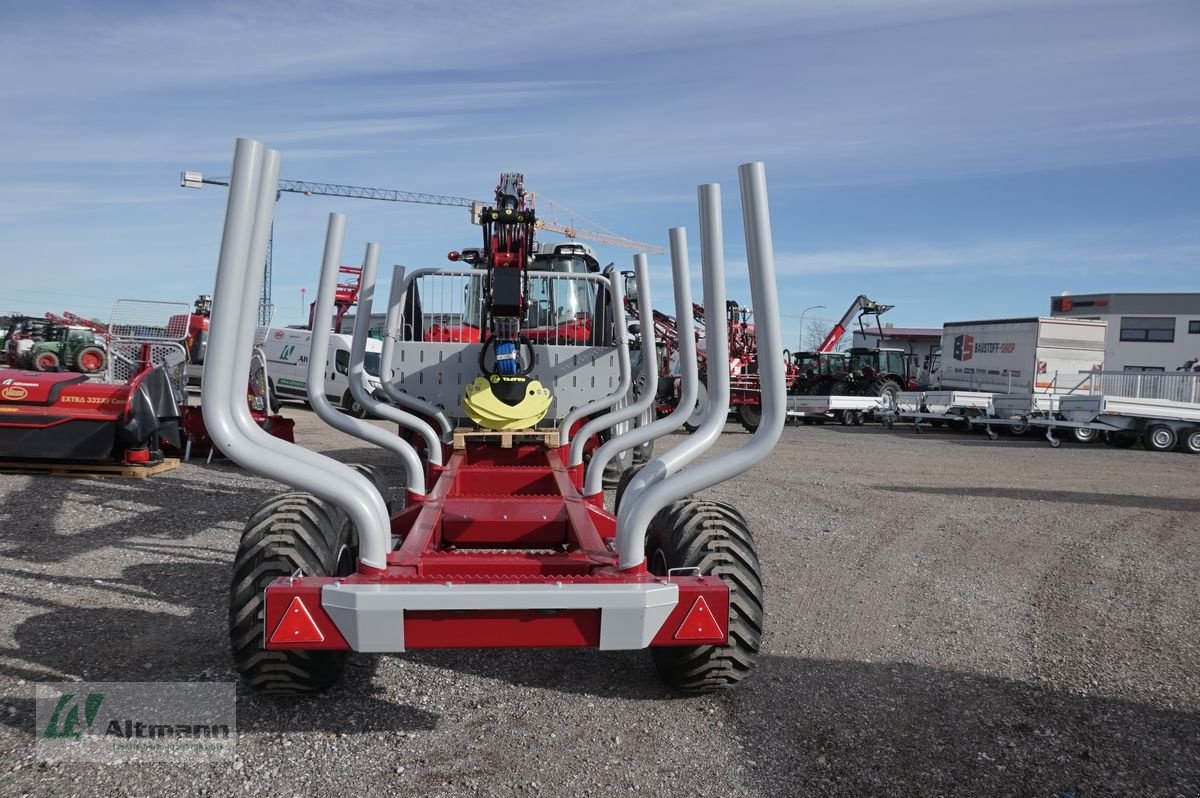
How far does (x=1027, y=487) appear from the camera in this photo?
11148 millimetres

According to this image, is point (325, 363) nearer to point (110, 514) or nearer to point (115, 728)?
point (115, 728)

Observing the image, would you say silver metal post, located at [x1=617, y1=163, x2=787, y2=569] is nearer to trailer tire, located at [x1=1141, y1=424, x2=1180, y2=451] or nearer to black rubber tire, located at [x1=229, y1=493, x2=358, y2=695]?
black rubber tire, located at [x1=229, y1=493, x2=358, y2=695]

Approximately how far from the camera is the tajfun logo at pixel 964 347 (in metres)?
25.2

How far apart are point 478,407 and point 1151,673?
160 inches

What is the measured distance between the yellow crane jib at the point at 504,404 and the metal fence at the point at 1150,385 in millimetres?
18042

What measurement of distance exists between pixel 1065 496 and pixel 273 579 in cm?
995

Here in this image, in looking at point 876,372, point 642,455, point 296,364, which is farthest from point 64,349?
point 876,372

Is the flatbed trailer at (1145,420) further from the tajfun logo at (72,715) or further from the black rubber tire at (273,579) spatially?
the tajfun logo at (72,715)

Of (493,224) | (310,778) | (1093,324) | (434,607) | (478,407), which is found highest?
(1093,324)

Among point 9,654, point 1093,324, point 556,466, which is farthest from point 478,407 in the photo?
point 1093,324

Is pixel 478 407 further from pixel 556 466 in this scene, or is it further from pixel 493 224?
pixel 493 224

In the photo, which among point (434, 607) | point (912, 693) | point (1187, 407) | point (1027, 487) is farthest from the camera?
point (1187, 407)

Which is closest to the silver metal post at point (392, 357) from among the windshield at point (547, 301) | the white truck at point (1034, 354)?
the windshield at point (547, 301)

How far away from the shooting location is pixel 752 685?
3.81m
